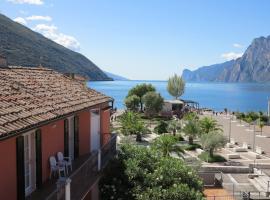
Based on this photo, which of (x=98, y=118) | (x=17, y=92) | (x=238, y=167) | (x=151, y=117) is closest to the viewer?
(x=17, y=92)

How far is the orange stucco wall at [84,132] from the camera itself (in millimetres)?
15055

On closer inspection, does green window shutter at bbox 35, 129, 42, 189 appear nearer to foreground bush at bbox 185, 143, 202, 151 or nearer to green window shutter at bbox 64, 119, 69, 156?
green window shutter at bbox 64, 119, 69, 156

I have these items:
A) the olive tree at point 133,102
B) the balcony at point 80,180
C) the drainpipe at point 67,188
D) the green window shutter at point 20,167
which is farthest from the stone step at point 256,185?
the olive tree at point 133,102

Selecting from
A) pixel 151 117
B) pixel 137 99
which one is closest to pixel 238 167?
pixel 151 117

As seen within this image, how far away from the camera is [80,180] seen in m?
11.3

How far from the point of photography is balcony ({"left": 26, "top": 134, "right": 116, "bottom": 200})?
9.34 meters

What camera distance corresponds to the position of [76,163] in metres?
13.8

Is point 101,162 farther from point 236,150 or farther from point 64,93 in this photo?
point 236,150

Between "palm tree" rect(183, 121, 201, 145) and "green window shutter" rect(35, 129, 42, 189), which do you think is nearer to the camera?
"green window shutter" rect(35, 129, 42, 189)

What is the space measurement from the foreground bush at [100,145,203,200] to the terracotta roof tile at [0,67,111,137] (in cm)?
231

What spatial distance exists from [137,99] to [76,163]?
179 ft

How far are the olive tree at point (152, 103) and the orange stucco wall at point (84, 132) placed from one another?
159 ft

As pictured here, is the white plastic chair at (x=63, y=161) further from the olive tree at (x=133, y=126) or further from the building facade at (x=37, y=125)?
the olive tree at (x=133, y=126)

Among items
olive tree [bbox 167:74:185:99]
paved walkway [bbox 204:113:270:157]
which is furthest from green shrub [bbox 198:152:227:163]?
olive tree [bbox 167:74:185:99]
